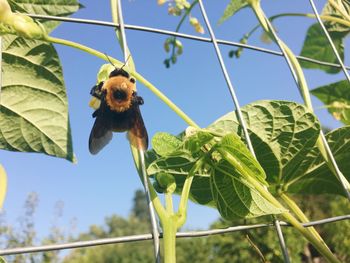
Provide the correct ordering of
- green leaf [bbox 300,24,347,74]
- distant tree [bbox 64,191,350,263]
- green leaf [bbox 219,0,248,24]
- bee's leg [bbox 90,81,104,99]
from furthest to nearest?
distant tree [bbox 64,191,350,263], green leaf [bbox 300,24,347,74], green leaf [bbox 219,0,248,24], bee's leg [bbox 90,81,104,99]

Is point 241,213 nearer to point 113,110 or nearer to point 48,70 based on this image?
point 113,110

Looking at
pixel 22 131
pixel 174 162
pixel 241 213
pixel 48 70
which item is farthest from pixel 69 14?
pixel 241 213

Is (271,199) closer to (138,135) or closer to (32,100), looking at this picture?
(138,135)

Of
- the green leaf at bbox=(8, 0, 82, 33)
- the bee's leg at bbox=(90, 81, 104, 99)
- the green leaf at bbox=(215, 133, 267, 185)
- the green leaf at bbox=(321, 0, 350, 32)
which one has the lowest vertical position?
the green leaf at bbox=(215, 133, 267, 185)

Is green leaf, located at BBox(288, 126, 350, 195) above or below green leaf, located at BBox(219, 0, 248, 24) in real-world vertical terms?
below

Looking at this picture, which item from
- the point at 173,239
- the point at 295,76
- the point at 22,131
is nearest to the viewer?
the point at 173,239

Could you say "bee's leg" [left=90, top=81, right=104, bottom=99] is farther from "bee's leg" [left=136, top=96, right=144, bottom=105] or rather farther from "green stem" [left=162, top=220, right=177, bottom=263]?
"green stem" [left=162, top=220, right=177, bottom=263]

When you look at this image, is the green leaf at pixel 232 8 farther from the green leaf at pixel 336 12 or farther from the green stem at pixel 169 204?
the green stem at pixel 169 204

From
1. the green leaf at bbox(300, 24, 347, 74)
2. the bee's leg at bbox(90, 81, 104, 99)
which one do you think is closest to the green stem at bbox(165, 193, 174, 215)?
the bee's leg at bbox(90, 81, 104, 99)
